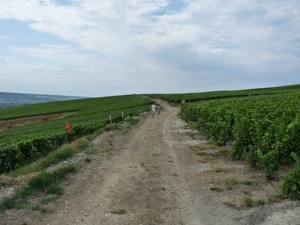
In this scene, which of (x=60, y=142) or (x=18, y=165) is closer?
(x=18, y=165)

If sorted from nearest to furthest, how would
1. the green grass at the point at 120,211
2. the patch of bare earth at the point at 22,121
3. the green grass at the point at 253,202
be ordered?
the green grass at the point at 120,211 → the green grass at the point at 253,202 → the patch of bare earth at the point at 22,121

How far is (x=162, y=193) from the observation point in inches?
360

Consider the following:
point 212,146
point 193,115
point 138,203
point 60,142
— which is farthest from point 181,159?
point 193,115

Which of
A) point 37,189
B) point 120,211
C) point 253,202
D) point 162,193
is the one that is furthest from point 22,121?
point 253,202

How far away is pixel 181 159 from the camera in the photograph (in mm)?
13766

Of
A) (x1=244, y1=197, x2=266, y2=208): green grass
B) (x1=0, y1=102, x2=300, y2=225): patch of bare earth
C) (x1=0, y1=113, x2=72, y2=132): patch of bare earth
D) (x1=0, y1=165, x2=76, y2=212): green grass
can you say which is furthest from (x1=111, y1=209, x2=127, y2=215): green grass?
(x1=0, y1=113, x2=72, y2=132): patch of bare earth

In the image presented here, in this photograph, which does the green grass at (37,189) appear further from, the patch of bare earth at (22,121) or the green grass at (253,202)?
the patch of bare earth at (22,121)

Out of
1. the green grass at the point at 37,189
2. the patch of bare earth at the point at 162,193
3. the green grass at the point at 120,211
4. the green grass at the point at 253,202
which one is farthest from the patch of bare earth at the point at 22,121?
the green grass at the point at 253,202

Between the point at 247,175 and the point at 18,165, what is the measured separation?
401 inches

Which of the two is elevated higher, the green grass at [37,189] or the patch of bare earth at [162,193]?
the green grass at [37,189]

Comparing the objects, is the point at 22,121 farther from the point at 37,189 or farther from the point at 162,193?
the point at 162,193

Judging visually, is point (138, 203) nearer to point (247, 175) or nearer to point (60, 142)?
point (247, 175)

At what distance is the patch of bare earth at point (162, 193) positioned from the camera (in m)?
7.30

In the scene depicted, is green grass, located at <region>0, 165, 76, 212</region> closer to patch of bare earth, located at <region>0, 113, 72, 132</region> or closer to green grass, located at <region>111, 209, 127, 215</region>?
green grass, located at <region>111, 209, 127, 215</region>
